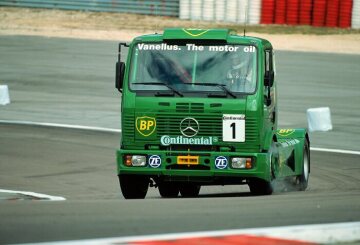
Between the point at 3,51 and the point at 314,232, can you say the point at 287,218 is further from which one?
the point at 3,51

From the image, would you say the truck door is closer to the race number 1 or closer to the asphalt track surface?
the race number 1

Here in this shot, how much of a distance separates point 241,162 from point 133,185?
160cm

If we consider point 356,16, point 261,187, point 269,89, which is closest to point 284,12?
point 356,16

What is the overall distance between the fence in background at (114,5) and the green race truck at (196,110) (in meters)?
36.6

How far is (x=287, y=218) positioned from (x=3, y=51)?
28.8 m

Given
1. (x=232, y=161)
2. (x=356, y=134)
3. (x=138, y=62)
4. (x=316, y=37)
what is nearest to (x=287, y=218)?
(x=232, y=161)

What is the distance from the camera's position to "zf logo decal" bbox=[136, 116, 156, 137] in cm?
1336

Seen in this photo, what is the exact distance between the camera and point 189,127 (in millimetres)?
13258

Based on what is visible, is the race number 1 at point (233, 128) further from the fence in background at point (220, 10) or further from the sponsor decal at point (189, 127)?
the fence in background at point (220, 10)

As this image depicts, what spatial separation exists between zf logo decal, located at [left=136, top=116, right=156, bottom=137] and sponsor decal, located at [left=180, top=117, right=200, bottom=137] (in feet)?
1.22

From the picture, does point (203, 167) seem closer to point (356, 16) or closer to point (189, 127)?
point (189, 127)

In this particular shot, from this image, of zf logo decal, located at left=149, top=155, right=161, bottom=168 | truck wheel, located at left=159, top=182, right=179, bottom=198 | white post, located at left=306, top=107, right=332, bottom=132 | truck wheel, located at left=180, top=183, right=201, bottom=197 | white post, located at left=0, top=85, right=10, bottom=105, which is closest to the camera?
zf logo decal, located at left=149, top=155, right=161, bottom=168

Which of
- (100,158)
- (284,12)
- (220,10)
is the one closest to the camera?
(100,158)

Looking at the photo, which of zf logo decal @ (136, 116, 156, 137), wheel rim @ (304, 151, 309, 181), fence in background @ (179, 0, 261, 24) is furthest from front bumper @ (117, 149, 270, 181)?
fence in background @ (179, 0, 261, 24)
